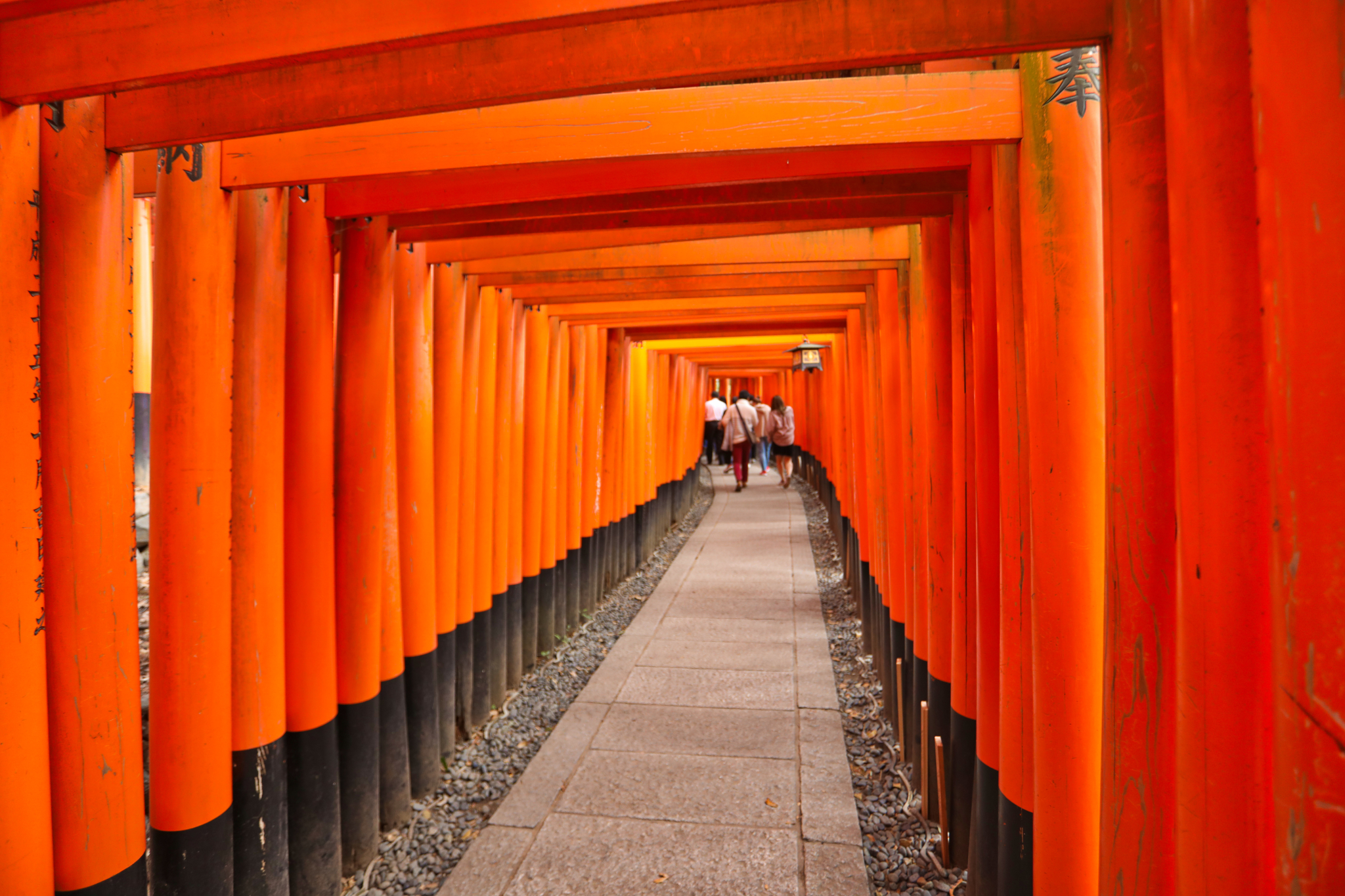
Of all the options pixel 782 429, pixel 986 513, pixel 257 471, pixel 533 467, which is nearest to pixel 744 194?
pixel 986 513

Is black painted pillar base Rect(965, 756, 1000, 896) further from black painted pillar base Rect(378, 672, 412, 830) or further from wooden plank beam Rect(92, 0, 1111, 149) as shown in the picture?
black painted pillar base Rect(378, 672, 412, 830)

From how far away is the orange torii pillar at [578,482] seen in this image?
6699 millimetres

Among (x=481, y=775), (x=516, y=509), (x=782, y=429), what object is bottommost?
(x=481, y=775)

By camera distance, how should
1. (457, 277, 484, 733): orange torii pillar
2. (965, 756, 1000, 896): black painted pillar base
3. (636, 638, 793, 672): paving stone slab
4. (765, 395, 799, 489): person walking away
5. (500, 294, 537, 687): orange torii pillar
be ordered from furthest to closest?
1. (765, 395, 799, 489): person walking away
2. (636, 638, 793, 672): paving stone slab
3. (500, 294, 537, 687): orange torii pillar
4. (457, 277, 484, 733): orange torii pillar
5. (965, 756, 1000, 896): black painted pillar base

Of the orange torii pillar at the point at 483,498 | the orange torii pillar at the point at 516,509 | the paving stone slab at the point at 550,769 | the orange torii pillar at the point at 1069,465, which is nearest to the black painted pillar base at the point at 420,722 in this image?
the paving stone slab at the point at 550,769

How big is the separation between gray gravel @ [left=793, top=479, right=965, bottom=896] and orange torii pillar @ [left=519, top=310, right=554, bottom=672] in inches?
96.0

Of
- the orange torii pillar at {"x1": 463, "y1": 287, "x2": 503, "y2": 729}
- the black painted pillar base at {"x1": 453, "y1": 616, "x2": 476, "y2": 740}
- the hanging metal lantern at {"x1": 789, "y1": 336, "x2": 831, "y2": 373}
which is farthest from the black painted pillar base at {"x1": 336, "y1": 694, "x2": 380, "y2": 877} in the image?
the hanging metal lantern at {"x1": 789, "y1": 336, "x2": 831, "y2": 373}

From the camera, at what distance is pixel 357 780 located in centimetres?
314

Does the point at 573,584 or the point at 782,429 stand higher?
the point at 782,429

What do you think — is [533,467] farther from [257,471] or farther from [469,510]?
[257,471]

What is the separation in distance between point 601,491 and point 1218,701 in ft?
23.2

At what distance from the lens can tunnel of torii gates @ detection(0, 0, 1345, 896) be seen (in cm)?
96

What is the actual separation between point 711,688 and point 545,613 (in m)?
1.74

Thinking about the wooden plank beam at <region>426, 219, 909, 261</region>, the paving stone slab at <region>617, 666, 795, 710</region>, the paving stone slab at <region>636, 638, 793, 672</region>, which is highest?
the wooden plank beam at <region>426, 219, 909, 261</region>
